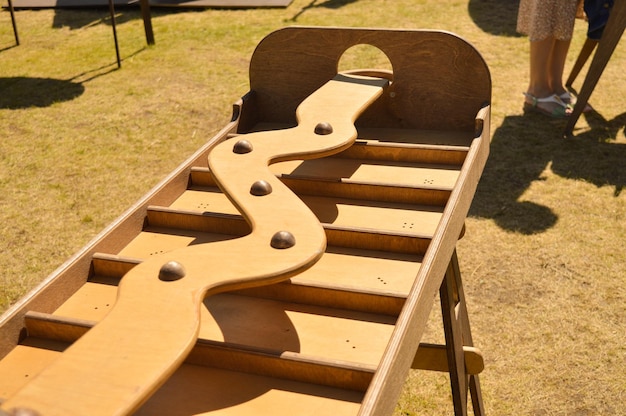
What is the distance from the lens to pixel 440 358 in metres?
3.26

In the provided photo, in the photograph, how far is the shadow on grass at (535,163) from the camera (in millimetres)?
5395

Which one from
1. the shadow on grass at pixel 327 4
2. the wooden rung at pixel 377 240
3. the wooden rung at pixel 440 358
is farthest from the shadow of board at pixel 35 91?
the wooden rung at pixel 377 240

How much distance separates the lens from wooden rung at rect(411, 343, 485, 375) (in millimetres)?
3258

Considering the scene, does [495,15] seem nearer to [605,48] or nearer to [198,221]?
[605,48]

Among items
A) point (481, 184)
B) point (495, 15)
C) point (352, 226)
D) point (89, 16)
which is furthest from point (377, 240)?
point (89, 16)

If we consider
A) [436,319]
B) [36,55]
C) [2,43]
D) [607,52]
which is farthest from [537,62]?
[2,43]

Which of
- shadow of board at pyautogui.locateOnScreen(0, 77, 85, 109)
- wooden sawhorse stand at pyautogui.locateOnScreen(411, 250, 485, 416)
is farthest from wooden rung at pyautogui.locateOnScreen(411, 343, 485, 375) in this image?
shadow of board at pyautogui.locateOnScreen(0, 77, 85, 109)

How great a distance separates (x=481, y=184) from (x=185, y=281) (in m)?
4.14

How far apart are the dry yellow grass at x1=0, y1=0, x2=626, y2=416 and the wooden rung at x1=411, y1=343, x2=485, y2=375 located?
1.82 ft

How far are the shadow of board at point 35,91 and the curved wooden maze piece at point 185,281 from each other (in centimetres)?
544

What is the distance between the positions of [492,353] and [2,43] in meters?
8.34

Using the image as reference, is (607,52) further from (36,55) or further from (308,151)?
(36,55)

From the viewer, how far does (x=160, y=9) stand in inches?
428

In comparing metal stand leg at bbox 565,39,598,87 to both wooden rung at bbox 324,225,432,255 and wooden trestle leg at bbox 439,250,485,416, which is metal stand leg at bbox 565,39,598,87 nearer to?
wooden trestle leg at bbox 439,250,485,416
